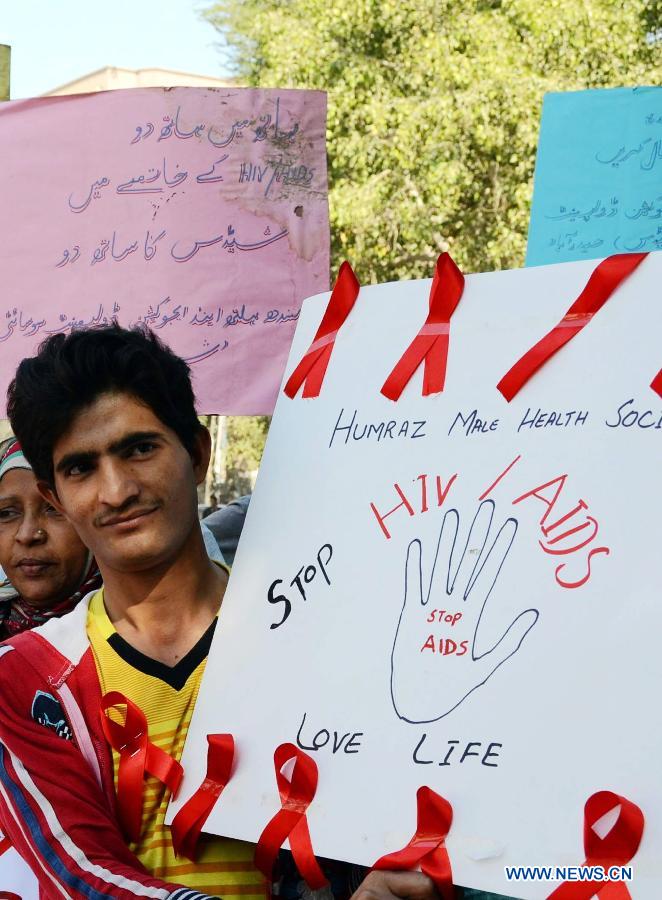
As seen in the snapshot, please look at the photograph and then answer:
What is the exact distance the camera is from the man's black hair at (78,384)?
1881 millimetres

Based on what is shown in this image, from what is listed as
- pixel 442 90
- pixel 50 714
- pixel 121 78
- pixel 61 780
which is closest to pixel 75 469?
pixel 50 714

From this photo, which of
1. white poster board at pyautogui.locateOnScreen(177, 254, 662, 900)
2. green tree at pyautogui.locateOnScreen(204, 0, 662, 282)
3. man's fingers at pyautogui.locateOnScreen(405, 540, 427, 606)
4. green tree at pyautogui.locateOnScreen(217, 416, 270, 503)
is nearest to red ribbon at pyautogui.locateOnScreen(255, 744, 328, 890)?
white poster board at pyautogui.locateOnScreen(177, 254, 662, 900)

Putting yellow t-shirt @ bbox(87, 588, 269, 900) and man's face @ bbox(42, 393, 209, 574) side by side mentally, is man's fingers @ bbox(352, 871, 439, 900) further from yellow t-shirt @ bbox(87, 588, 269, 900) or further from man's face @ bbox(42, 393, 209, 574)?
man's face @ bbox(42, 393, 209, 574)

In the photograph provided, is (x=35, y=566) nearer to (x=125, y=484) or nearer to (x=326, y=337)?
(x=125, y=484)

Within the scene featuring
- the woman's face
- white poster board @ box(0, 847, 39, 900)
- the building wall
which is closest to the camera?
white poster board @ box(0, 847, 39, 900)

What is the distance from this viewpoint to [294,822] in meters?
1.65

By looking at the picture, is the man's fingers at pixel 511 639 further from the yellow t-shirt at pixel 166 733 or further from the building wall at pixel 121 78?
the building wall at pixel 121 78

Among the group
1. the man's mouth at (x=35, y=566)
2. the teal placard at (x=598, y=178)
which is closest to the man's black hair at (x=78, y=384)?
the man's mouth at (x=35, y=566)

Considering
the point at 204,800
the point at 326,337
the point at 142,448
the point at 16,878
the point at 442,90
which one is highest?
the point at 442,90

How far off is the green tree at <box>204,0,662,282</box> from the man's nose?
31.0 feet

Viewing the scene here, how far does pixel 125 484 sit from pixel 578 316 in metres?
0.73

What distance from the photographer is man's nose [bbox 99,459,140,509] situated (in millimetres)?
1809

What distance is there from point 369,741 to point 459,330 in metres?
0.62

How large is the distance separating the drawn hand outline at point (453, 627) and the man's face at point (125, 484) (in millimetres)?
420
